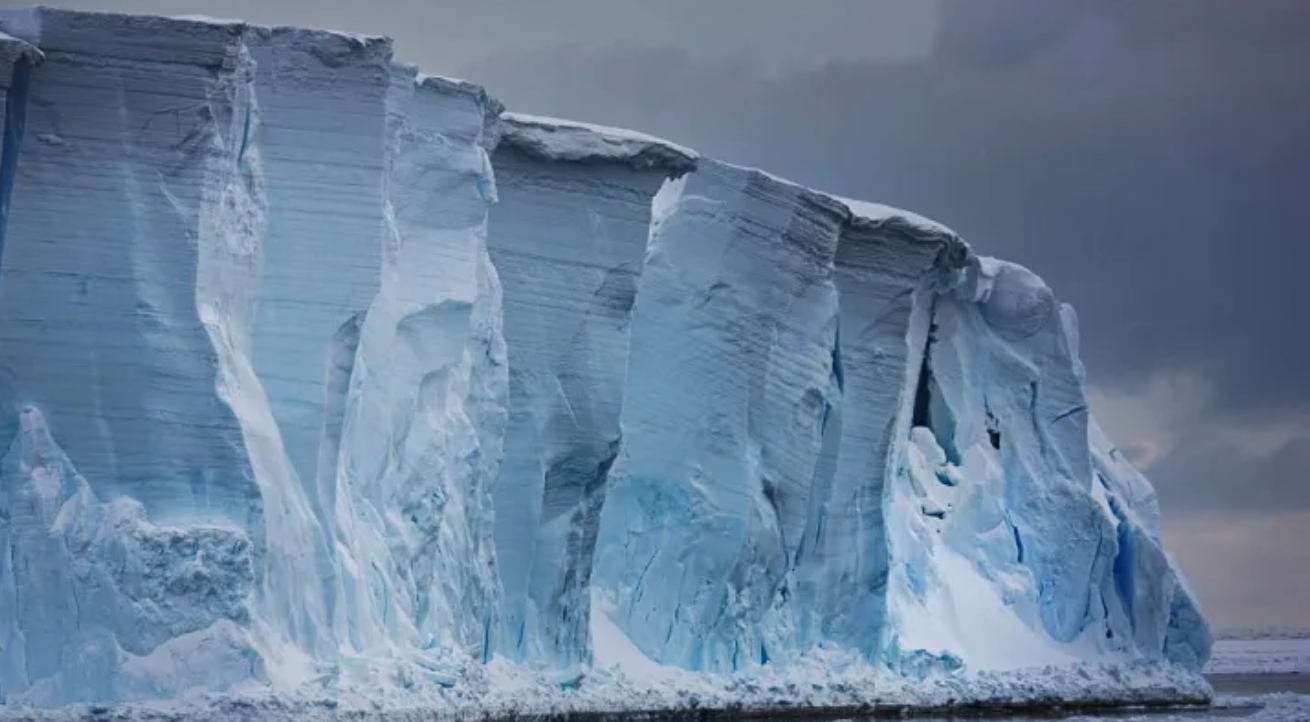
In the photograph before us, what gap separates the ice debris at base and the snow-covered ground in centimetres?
874

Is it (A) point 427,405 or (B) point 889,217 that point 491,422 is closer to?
(A) point 427,405


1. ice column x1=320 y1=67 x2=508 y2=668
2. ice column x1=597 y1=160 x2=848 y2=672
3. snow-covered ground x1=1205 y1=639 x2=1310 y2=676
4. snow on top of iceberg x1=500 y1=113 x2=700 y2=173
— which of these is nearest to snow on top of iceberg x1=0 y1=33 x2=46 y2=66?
ice column x1=320 y1=67 x2=508 y2=668

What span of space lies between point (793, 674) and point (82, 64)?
10894 mm

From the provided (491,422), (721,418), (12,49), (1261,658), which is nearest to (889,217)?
(721,418)

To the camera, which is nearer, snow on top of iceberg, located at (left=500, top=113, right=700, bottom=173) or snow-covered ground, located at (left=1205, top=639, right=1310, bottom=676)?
snow on top of iceberg, located at (left=500, top=113, right=700, bottom=173)

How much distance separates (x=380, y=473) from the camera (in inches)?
811

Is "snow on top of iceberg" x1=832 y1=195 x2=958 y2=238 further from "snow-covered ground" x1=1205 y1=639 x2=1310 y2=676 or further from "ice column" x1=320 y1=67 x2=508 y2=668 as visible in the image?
"snow-covered ground" x1=1205 y1=639 x2=1310 y2=676

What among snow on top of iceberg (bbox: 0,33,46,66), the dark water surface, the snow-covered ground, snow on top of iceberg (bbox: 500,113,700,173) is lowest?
the dark water surface

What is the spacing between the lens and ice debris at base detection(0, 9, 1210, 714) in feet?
59.2

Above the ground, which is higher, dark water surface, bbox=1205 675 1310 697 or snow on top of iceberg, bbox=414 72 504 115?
snow on top of iceberg, bbox=414 72 504 115

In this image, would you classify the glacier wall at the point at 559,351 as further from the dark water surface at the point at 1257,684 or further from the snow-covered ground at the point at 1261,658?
the snow-covered ground at the point at 1261,658

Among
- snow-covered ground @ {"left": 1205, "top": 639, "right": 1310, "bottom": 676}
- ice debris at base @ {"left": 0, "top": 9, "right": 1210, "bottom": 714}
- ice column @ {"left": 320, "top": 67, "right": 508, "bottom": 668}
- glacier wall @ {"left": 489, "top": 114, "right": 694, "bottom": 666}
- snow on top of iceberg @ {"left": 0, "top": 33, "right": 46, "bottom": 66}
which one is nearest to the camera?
snow on top of iceberg @ {"left": 0, "top": 33, "right": 46, "bottom": 66}

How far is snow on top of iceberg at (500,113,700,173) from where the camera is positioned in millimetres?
23172

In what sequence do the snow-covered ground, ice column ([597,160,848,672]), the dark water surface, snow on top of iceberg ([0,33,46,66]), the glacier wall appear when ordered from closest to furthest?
snow on top of iceberg ([0,33,46,66]), the glacier wall, ice column ([597,160,848,672]), the dark water surface, the snow-covered ground
